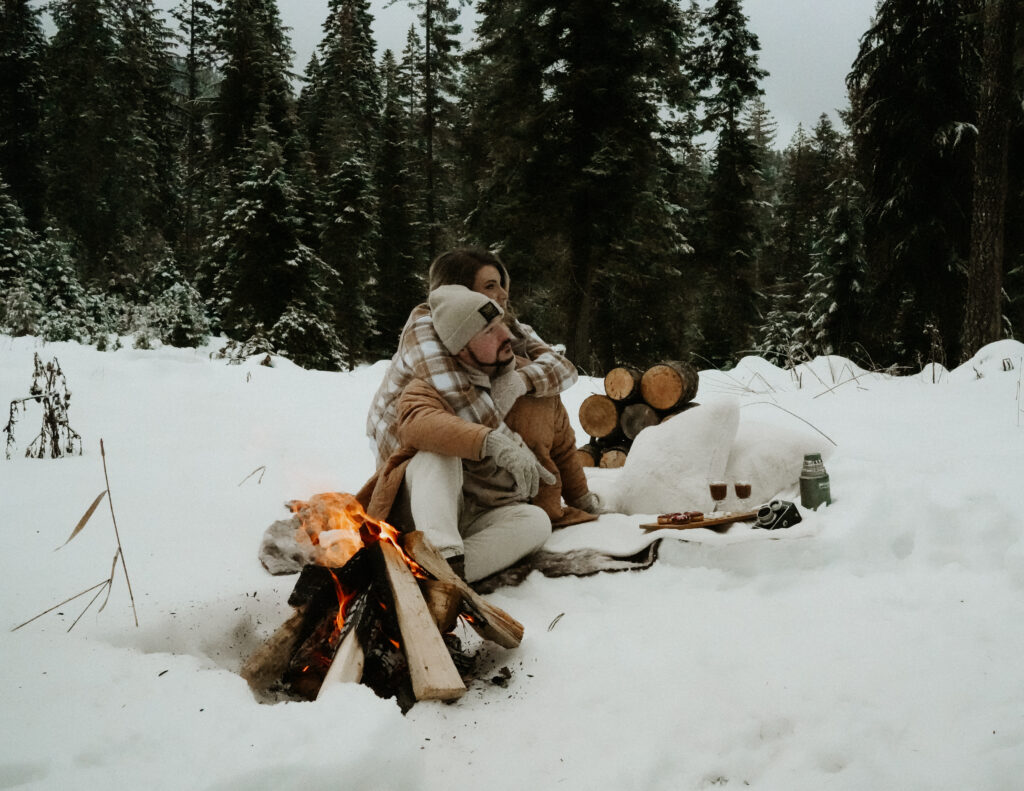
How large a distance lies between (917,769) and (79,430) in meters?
5.22

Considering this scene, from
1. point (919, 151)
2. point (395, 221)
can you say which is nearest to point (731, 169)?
point (919, 151)

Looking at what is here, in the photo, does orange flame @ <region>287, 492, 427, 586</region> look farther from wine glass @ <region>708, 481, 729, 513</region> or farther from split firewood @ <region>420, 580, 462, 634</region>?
wine glass @ <region>708, 481, 729, 513</region>

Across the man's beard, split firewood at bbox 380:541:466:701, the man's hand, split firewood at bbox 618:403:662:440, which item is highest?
the man's beard

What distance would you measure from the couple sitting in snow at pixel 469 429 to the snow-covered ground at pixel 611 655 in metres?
0.26

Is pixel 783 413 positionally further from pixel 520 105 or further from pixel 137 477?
→ pixel 520 105

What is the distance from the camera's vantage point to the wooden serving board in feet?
9.25

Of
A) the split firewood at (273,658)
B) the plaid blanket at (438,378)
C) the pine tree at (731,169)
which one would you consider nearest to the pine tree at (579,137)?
the pine tree at (731,169)

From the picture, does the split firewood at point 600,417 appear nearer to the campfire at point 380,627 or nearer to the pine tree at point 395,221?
the campfire at point 380,627

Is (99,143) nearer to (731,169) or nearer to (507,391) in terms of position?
(731,169)

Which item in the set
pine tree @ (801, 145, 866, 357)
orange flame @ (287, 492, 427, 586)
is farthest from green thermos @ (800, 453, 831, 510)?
pine tree @ (801, 145, 866, 357)

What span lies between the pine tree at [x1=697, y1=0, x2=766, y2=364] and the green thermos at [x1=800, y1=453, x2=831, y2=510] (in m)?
14.2

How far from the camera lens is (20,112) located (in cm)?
2206

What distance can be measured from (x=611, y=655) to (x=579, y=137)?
10.7 meters

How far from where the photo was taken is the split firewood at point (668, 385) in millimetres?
4695
